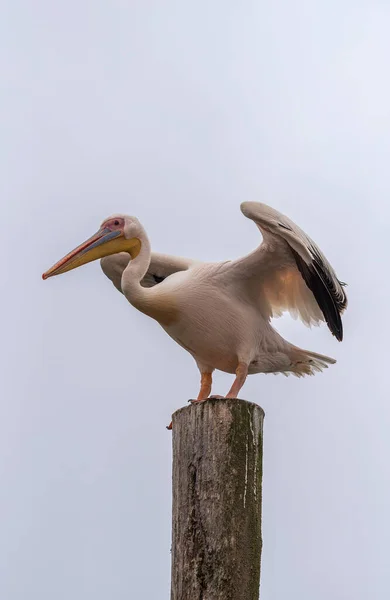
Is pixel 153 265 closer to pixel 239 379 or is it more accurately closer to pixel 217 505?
pixel 239 379

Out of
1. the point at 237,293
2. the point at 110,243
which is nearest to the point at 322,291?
the point at 237,293

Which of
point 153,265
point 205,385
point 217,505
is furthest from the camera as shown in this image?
point 153,265

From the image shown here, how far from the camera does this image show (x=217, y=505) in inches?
139

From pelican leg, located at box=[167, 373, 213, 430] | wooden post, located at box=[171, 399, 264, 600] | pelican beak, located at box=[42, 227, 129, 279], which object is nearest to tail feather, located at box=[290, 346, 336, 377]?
pelican leg, located at box=[167, 373, 213, 430]

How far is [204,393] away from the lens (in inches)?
237

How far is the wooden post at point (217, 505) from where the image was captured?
11.3 ft

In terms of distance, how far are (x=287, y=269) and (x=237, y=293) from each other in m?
0.33

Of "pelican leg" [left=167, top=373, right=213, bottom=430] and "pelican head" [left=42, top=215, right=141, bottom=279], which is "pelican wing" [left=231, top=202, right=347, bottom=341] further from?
"pelican head" [left=42, top=215, right=141, bottom=279]

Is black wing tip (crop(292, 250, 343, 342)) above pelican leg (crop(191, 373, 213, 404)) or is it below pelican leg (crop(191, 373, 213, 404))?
above

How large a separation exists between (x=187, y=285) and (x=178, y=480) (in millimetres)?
Answer: 2218

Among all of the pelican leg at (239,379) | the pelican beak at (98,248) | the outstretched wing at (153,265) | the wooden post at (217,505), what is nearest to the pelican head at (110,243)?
the pelican beak at (98,248)

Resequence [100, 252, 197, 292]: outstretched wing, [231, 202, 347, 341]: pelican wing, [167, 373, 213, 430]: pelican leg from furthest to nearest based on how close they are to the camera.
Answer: [100, 252, 197, 292]: outstretched wing
[167, 373, 213, 430]: pelican leg
[231, 202, 347, 341]: pelican wing

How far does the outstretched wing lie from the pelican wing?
0.64m

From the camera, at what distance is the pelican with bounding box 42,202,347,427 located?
18.4 ft
